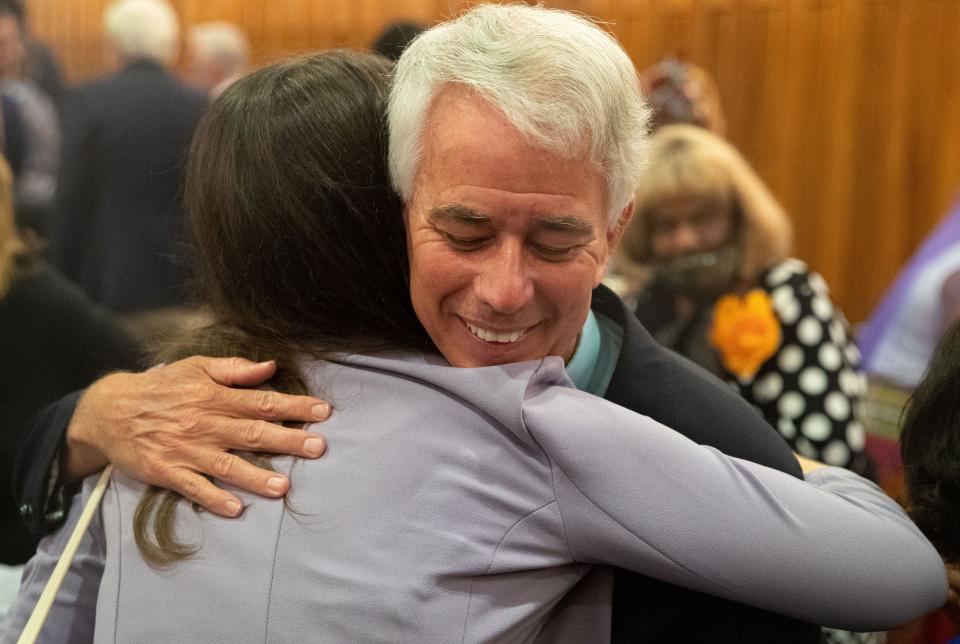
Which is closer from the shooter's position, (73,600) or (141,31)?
(73,600)

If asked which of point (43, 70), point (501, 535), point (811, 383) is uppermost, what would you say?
point (501, 535)

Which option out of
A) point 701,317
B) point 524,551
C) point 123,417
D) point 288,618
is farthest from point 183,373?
point 701,317

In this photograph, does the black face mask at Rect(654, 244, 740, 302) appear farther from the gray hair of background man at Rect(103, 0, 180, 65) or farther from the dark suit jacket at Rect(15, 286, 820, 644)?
the gray hair of background man at Rect(103, 0, 180, 65)

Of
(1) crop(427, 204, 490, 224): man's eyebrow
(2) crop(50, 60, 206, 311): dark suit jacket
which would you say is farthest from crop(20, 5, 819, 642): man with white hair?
(2) crop(50, 60, 206, 311): dark suit jacket

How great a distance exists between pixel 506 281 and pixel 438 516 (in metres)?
0.31

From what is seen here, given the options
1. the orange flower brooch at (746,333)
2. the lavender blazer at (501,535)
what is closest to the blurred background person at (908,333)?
the orange flower brooch at (746,333)

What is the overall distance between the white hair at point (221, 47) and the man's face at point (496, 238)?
614cm

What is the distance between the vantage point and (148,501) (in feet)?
4.83

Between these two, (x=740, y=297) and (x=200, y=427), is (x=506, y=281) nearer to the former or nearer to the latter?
(x=200, y=427)

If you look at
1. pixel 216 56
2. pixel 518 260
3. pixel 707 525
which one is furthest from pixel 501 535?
pixel 216 56

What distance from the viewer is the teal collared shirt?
1567mm

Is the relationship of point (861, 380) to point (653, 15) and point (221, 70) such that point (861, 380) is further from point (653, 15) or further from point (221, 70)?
point (221, 70)

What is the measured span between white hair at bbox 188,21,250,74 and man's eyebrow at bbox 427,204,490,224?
20.2 ft

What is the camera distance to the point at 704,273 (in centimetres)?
345
